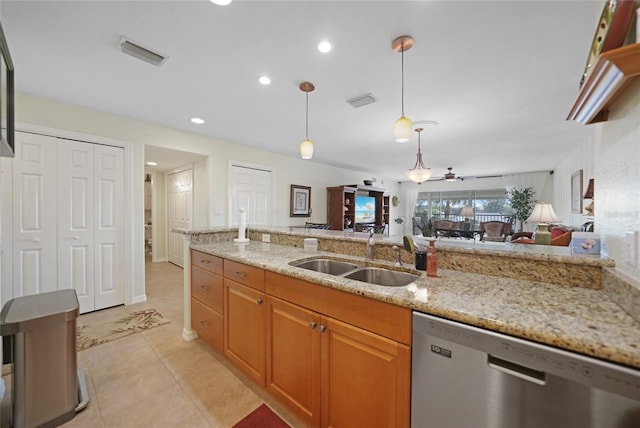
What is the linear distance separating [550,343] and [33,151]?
4268 mm

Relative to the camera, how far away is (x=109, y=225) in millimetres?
3154

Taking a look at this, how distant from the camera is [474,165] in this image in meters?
6.31

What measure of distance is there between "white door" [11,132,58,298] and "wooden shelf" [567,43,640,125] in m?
4.26

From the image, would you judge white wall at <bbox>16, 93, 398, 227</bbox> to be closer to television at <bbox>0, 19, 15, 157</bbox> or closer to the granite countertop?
television at <bbox>0, 19, 15, 157</bbox>

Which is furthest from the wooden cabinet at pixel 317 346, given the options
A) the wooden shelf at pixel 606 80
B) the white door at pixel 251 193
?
the white door at pixel 251 193

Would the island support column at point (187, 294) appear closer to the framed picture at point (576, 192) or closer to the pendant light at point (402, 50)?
the pendant light at point (402, 50)

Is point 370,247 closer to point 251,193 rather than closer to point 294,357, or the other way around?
point 294,357

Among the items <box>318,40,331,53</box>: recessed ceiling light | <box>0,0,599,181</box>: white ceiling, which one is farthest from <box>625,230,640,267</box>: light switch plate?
<box>318,40,331,53</box>: recessed ceiling light

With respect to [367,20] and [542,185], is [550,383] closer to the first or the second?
[367,20]

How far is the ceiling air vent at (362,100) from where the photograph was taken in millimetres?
2617

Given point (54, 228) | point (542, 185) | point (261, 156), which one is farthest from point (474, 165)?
point (54, 228)

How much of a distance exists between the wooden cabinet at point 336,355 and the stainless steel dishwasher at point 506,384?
3.1 inches

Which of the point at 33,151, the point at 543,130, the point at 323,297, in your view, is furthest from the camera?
the point at 543,130

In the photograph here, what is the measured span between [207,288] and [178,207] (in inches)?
145
